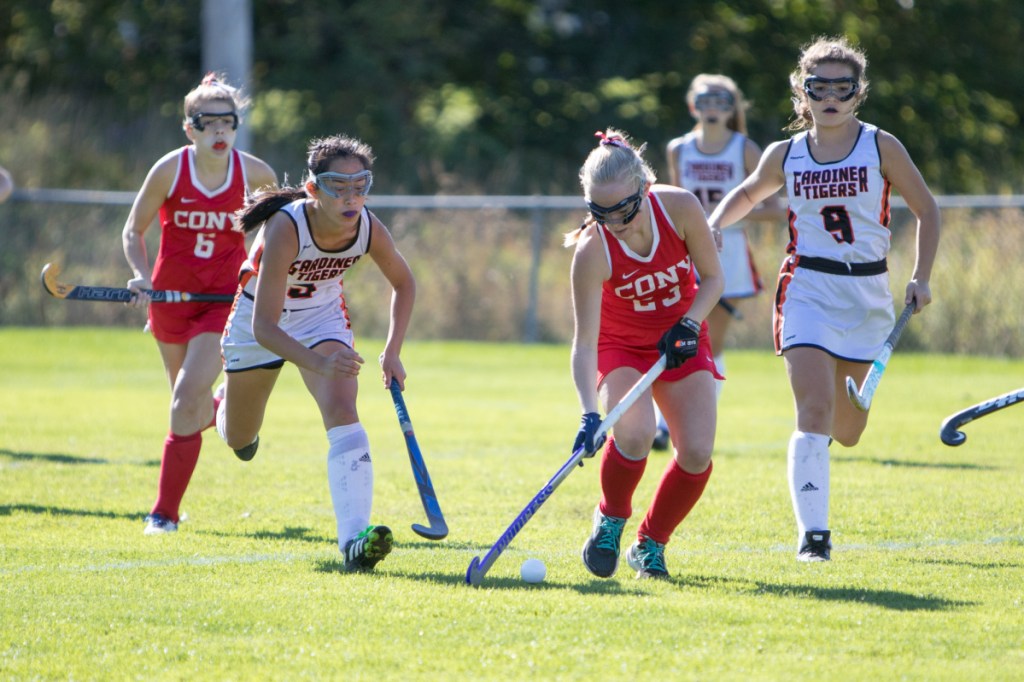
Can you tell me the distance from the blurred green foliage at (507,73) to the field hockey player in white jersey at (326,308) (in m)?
15.8

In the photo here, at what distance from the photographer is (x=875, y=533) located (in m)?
5.60

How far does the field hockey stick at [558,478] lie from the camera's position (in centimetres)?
457

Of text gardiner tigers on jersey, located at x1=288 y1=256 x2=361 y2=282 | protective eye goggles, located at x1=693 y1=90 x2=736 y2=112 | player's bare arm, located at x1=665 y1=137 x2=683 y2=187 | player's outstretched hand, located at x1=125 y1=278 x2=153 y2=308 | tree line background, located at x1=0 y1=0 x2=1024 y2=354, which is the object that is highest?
tree line background, located at x1=0 y1=0 x2=1024 y2=354

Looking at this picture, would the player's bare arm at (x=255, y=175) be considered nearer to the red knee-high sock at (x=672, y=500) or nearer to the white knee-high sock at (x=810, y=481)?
the red knee-high sock at (x=672, y=500)

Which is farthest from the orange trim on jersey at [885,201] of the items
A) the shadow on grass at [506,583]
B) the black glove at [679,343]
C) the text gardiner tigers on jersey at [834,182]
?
the shadow on grass at [506,583]

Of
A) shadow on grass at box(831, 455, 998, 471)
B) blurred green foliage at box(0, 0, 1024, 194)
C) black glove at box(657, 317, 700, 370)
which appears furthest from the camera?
blurred green foliage at box(0, 0, 1024, 194)

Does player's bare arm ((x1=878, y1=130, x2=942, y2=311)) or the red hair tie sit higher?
the red hair tie

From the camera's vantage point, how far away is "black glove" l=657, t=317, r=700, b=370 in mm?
→ 4629

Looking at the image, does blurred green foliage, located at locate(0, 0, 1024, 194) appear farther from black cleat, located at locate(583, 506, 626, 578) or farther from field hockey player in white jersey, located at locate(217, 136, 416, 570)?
black cleat, located at locate(583, 506, 626, 578)

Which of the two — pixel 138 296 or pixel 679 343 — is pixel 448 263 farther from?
pixel 679 343

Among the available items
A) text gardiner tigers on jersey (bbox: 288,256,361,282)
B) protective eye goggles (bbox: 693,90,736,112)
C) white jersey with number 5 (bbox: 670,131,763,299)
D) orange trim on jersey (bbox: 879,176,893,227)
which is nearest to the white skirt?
white jersey with number 5 (bbox: 670,131,763,299)

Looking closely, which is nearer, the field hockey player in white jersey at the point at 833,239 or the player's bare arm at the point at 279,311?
the player's bare arm at the point at 279,311

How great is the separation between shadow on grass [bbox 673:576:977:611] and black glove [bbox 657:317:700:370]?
2.48 ft

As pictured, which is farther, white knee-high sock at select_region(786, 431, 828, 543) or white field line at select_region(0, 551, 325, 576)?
white knee-high sock at select_region(786, 431, 828, 543)
